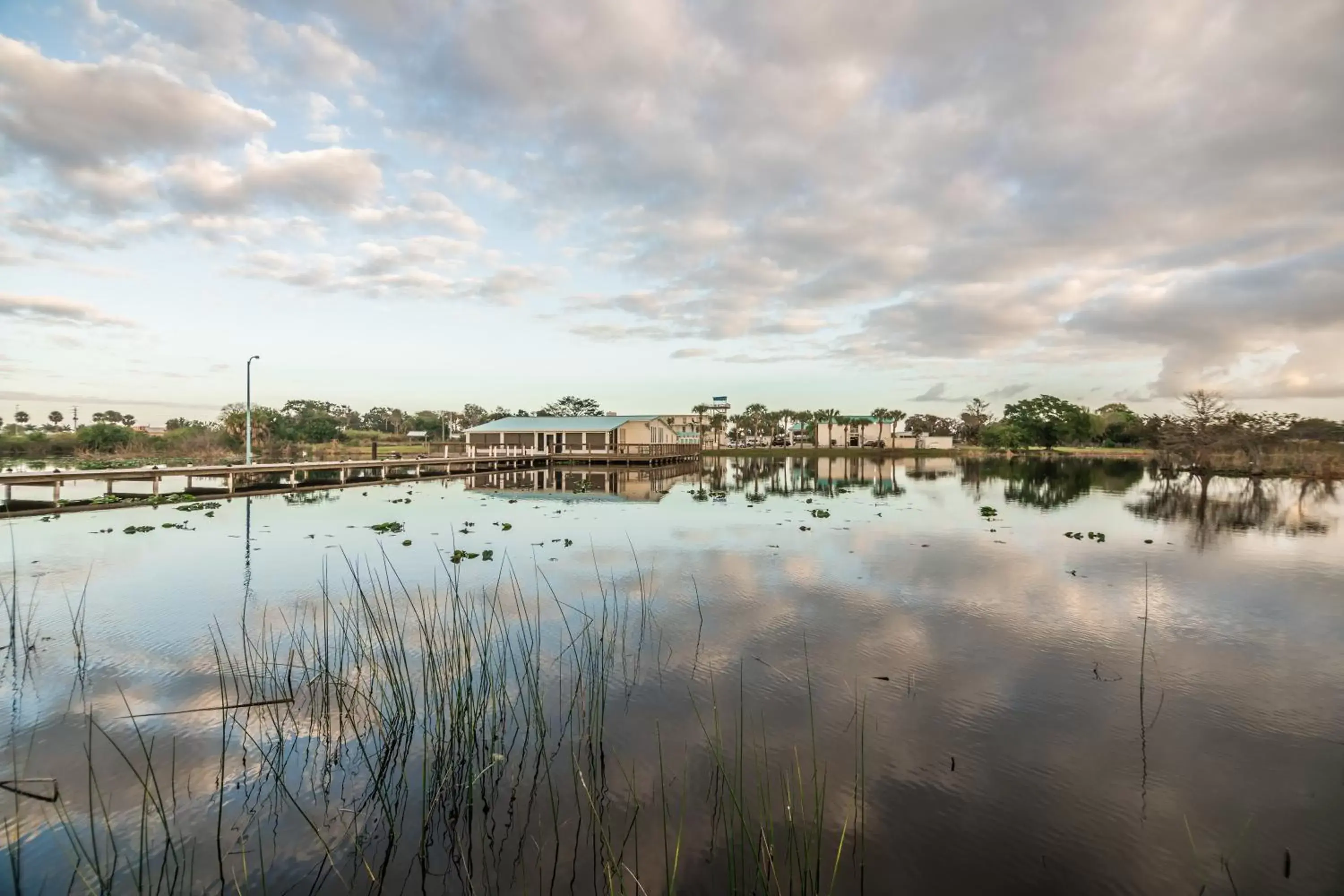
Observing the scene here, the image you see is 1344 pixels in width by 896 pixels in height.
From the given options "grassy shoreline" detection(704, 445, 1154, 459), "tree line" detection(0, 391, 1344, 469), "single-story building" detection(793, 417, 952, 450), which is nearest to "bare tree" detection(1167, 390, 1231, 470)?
"tree line" detection(0, 391, 1344, 469)

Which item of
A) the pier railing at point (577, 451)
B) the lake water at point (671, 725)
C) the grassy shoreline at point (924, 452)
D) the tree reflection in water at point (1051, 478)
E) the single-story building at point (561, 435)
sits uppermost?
the single-story building at point (561, 435)

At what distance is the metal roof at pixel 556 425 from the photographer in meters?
53.1

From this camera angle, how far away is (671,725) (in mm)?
6121

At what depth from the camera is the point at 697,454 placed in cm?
6912

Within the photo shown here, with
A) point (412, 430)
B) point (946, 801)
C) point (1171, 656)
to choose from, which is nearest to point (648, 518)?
A: point (1171, 656)

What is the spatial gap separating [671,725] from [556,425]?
48.9 m

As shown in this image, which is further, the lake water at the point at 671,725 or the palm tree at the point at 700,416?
the palm tree at the point at 700,416

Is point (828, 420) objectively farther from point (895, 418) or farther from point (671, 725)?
point (671, 725)

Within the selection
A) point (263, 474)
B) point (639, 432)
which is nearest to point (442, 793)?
point (263, 474)

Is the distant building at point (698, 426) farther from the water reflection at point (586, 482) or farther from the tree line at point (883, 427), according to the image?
the water reflection at point (586, 482)

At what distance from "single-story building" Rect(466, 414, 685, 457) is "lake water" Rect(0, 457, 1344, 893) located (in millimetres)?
39068

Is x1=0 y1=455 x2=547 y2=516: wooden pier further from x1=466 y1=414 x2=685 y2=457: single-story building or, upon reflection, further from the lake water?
the lake water

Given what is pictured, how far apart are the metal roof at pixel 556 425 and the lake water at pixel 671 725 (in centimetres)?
3941

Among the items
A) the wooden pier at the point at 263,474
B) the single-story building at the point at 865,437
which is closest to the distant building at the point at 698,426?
the single-story building at the point at 865,437
